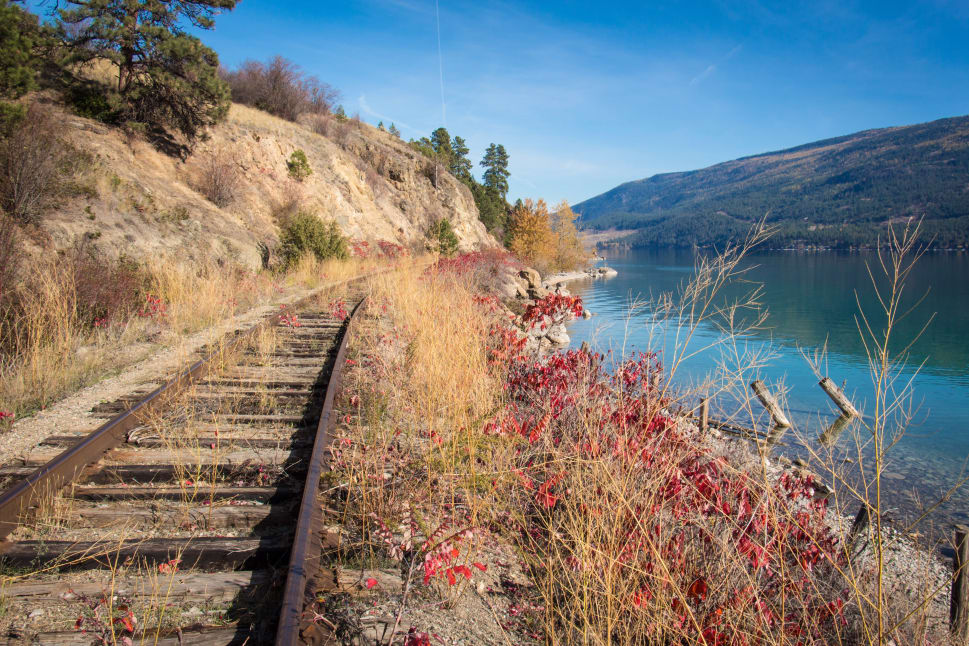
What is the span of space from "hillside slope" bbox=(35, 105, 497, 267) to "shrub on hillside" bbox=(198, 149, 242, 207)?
0.21 metres

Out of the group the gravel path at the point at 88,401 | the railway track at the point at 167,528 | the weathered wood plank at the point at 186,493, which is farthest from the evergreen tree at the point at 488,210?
the weathered wood plank at the point at 186,493

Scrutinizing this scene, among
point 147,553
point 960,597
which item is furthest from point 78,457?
point 960,597

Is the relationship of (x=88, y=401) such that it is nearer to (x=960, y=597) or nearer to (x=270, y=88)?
(x=960, y=597)

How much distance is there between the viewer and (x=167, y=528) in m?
2.56

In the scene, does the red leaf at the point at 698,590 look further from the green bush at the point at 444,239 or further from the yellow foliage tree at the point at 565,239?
the yellow foliage tree at the point at 565,239

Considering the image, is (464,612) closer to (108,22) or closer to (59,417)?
(59,417)

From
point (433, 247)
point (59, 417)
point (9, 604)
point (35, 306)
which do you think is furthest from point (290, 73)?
point (9, 604)

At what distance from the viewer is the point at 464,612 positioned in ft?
7.37

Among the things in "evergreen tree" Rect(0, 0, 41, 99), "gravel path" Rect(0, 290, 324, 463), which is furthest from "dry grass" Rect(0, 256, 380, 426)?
"evergreen tree" Rect(0, 0, 41, 99)

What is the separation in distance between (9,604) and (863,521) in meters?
5.71

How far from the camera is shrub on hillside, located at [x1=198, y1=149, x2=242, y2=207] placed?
16.2 meters

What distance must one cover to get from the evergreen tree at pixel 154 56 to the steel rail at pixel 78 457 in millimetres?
15178

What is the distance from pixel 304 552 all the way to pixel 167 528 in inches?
36.6

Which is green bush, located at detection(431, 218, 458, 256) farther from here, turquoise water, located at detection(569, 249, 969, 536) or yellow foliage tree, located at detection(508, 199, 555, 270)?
yellow foliage tree, located at detection(508, 199, 555, 270)
